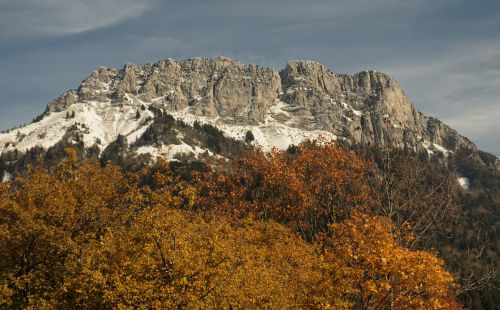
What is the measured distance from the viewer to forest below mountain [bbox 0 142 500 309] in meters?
23.3

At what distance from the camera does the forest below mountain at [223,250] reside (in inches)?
918

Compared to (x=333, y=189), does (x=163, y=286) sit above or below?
below

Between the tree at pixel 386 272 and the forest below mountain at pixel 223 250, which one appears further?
the forest below mountain at pixel 223 250

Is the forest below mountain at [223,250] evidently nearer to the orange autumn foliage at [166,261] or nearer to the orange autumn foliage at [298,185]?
the orange autumn foliage at [166,261]

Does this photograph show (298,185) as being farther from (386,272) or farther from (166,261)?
(386,272)

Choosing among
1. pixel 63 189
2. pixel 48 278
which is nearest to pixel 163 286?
pixel 48 278

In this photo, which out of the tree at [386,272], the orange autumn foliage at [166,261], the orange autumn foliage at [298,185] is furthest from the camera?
the orange autumn foliage at [298,185]

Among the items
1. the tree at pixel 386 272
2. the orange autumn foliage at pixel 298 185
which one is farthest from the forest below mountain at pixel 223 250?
the orange autumn foliage at pixel 298 185

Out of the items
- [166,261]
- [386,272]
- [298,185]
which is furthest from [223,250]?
[298,185]

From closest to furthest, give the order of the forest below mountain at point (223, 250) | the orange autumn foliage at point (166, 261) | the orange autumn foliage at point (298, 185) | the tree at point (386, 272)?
the tree at point (386, 272) → the orange autumn foliage at point (166, 261) → the forest below mountain at point (223, 250) → the orange autumn foliage at point (298, 185)

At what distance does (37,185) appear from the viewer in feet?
136

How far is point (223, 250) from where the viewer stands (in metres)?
30.1

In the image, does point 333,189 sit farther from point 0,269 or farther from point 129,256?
point 0,269

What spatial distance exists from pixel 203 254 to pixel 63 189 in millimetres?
18763
